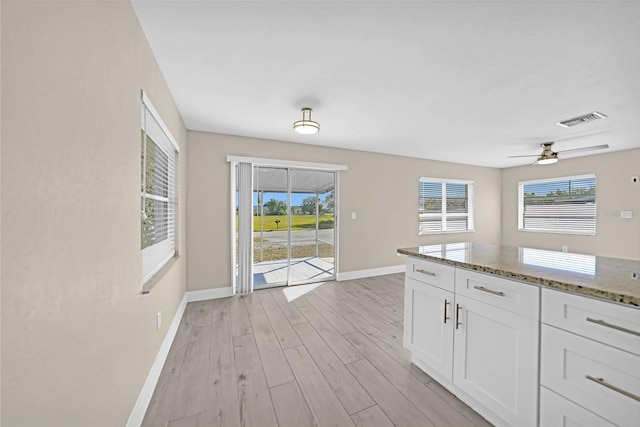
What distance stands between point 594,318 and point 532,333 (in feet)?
0.88

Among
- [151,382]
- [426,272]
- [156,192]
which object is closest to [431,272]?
[426,272]

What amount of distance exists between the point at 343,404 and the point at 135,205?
6.13 ft

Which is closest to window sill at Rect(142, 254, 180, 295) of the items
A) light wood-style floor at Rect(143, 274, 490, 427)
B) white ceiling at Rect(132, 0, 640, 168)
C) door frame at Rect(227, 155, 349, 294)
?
light wood-style floor at Rect(143, 274, 490, 427)

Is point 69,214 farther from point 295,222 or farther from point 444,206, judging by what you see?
point 444,206

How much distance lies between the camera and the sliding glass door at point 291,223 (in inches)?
159

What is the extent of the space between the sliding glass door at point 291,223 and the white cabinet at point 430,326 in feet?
8.29

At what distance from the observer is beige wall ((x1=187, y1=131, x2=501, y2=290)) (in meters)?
3.59

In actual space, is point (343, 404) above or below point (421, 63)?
below

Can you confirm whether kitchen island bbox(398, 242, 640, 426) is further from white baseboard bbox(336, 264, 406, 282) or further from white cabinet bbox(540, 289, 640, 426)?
white baseboard bbox(336, 264, 406, 282)

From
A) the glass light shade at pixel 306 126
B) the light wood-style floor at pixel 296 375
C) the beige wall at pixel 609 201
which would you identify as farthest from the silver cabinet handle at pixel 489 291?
the beige wall at pixel 609 201

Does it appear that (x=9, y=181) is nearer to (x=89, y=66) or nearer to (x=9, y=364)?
(x=9, y=364)

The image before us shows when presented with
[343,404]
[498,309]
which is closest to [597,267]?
[498,309]

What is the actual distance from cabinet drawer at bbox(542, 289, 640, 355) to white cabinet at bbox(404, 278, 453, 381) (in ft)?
→ 1.80

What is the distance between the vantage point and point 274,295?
3.76 meters
